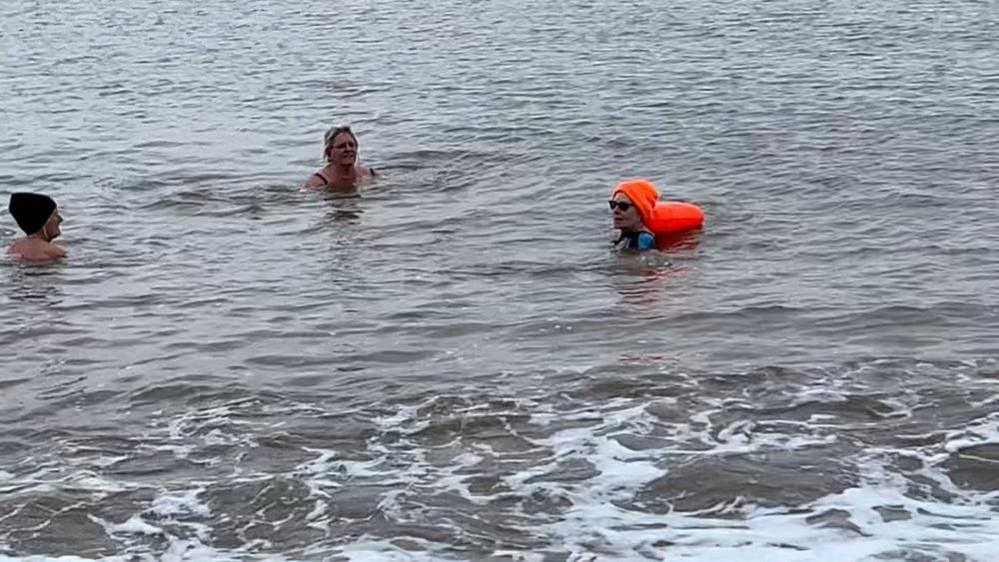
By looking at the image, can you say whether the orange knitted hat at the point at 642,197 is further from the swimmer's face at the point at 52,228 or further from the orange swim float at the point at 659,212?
the swimmer's face at the point at 52,228

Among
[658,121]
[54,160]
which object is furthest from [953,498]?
[54,160]

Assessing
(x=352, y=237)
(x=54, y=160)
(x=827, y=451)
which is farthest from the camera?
(x=54, y=160)

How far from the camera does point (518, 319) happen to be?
11.9 meters

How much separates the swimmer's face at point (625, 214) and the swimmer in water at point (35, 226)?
199 inches

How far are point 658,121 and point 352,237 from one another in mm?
6200

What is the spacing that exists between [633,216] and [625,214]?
0.07 meters

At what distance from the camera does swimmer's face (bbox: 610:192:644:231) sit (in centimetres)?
1385

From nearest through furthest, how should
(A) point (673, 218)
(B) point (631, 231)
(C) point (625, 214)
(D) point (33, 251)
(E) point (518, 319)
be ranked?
(E) point (518, 319), (C) point (625, 214), (B) point (631, 231), (A) point (673, 218), (D) point (33, 251)

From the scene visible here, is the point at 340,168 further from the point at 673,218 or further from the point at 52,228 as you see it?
the point at 673,218

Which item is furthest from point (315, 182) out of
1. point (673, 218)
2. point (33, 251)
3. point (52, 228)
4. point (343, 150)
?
point (673, 218)

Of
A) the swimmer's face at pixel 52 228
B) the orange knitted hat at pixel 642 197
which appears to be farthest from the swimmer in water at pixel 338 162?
the orange knitted hat at pixel 642 197

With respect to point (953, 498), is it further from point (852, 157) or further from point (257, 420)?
point (852, 157)

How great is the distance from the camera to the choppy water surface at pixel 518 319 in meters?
7.99

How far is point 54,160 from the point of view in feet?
64.6
